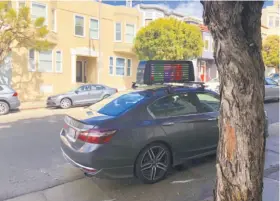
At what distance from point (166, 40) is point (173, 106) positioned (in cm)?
1591

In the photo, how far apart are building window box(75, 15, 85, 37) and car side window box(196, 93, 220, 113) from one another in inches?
649

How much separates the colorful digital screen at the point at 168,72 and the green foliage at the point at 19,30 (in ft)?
38.6

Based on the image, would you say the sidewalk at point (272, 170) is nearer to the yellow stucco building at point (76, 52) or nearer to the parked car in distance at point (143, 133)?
the parked car in distance at point (143, 133)

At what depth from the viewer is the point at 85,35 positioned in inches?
803

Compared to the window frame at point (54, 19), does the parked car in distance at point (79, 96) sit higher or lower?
lower

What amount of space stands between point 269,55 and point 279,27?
13.8 meters

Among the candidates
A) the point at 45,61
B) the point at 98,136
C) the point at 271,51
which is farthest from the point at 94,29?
the point at 271,51

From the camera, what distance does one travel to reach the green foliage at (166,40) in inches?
790

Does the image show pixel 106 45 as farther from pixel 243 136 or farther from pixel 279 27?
pixel 279 27

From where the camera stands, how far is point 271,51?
34688mm

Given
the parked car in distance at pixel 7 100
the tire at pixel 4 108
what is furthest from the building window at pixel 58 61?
the tire at pixel 4 108

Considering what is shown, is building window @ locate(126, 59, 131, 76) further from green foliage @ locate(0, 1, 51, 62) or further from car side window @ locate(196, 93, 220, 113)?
car side window @ locate(196, 93, 220, 113)

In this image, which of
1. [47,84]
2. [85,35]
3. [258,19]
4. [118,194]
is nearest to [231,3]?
[258,19]

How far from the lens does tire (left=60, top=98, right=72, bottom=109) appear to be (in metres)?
14.5
